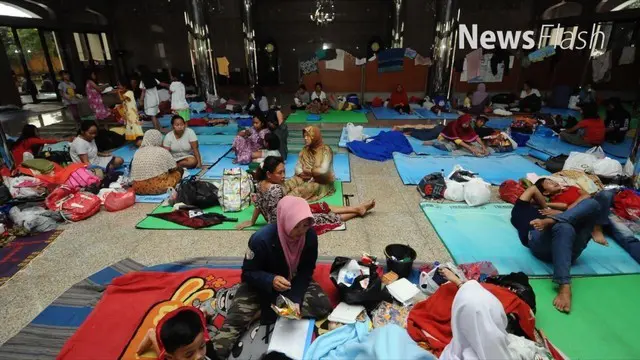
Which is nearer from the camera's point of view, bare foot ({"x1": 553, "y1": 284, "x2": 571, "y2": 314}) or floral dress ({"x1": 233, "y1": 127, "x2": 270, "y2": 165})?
bare foot ({"x1": 553, "y1": 284, "x2": 571, "y2": 314})

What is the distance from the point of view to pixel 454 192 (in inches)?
191

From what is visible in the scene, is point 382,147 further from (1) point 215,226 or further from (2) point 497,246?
(1) point 215,226

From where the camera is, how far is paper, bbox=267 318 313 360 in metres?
2.43

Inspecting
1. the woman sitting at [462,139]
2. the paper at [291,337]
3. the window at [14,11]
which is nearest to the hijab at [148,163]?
the paper at [291,337]

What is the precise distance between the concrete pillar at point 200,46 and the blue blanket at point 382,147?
23.3 feet

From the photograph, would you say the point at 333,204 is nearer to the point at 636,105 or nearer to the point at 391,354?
the point at 391,354

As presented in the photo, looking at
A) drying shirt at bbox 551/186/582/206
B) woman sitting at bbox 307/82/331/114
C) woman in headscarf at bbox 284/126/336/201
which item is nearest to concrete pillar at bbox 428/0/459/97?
woman sitting at bbox 307/82/331/114

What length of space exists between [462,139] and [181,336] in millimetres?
6571

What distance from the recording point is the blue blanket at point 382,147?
6.80 m

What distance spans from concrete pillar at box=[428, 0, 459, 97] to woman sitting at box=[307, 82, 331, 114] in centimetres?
385

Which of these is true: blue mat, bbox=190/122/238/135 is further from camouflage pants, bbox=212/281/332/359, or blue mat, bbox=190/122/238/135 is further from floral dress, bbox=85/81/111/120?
camouflage pants, bbox=212/281/332/359

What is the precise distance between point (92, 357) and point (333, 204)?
309cm

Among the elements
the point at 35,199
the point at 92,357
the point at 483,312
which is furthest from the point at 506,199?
the point at 35,199

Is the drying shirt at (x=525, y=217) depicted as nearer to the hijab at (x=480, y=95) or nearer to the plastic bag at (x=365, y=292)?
the plastic bag at (x=365, y=292)
